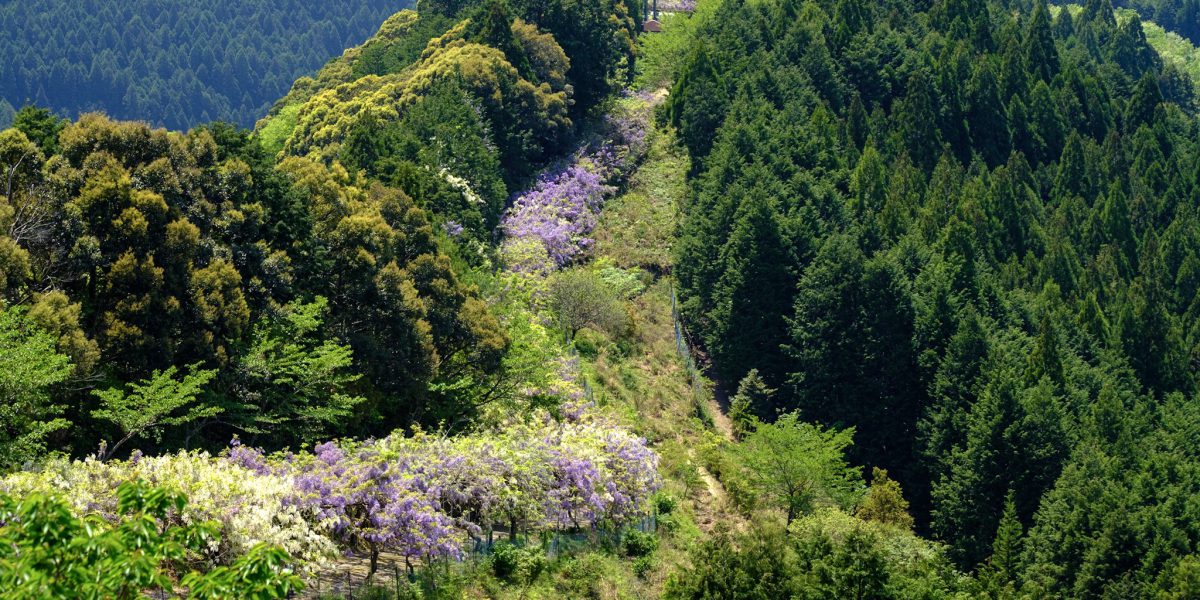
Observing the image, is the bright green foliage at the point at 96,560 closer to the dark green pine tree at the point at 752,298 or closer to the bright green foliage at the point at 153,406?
the bright green foliage at the point at 153,406

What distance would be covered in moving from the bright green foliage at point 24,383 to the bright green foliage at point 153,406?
144 centimetres

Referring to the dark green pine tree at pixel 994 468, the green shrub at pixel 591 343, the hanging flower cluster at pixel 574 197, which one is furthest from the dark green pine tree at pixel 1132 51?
the green shrub at pixel 591 343

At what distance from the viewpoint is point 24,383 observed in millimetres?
33688

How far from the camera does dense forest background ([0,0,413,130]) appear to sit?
169 meters

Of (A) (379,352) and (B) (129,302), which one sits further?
(A) (379,352)

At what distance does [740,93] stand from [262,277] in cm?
5153

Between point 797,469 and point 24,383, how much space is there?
3117 centimetres

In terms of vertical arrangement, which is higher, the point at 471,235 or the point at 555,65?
the point at 555,65

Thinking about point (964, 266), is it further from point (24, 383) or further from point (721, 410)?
point (24, 383)

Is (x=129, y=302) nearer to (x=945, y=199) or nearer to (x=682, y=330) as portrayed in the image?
(x=682, y=330)

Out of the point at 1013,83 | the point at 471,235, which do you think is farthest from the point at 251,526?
the point at 1013,83

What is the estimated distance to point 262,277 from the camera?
45.0 meters

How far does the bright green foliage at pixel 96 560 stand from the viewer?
1858 centimetres

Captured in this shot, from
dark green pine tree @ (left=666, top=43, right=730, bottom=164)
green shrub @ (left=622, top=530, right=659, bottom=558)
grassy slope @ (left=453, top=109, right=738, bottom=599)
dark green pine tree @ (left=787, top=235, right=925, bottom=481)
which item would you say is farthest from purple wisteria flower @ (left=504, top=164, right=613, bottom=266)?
green shrub @ (left=622, top=530, right=659, bottom=558)
